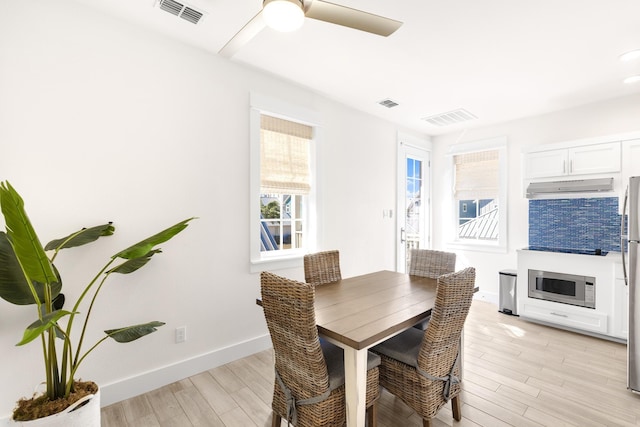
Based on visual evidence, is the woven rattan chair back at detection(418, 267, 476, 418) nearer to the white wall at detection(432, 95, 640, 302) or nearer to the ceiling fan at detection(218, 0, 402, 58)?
the ceiling fan at detection(218, 0, 402, 58)

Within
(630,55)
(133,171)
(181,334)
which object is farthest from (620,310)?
(133,171)

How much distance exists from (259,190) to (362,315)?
5.43 feet

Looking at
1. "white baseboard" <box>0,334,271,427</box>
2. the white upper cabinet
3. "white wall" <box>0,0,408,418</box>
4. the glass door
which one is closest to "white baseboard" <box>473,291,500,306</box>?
A: the glass door

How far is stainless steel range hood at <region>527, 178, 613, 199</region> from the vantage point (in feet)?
11.1

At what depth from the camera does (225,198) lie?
107 inches

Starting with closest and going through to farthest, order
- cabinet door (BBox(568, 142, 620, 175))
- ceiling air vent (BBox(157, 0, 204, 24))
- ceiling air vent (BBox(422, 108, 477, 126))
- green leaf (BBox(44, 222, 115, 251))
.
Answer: green leaf (BBox(44, 222, 115, 251))
ceiling air vent (BBox(157, 0, 204, 24))
cabinet door (BBox(568, 142, 620, 175))
ceiling air vent (BBox(422, 108, 477, 126))

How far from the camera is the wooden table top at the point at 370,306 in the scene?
1.52 m

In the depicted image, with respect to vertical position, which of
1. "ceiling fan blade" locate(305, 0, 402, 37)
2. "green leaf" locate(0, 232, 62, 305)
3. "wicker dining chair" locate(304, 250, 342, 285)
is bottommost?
"wicker dining chair" locate(304, 250, 342, 285)

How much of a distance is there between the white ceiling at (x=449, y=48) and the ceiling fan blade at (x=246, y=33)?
1.18ft

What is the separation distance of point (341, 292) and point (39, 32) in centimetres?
261

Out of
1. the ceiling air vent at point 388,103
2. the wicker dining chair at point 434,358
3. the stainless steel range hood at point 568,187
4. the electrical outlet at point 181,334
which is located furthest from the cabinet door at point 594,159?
the electrical outlet at point 181,334

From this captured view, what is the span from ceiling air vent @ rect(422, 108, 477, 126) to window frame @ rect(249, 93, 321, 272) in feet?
6.09

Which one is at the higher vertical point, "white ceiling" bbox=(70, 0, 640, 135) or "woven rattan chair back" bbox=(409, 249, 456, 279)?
"white ceiling" bbox=(70, 0, 640, 135)

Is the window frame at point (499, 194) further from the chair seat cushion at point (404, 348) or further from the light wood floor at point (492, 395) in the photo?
the chair seat cushion at point (404, 348)
